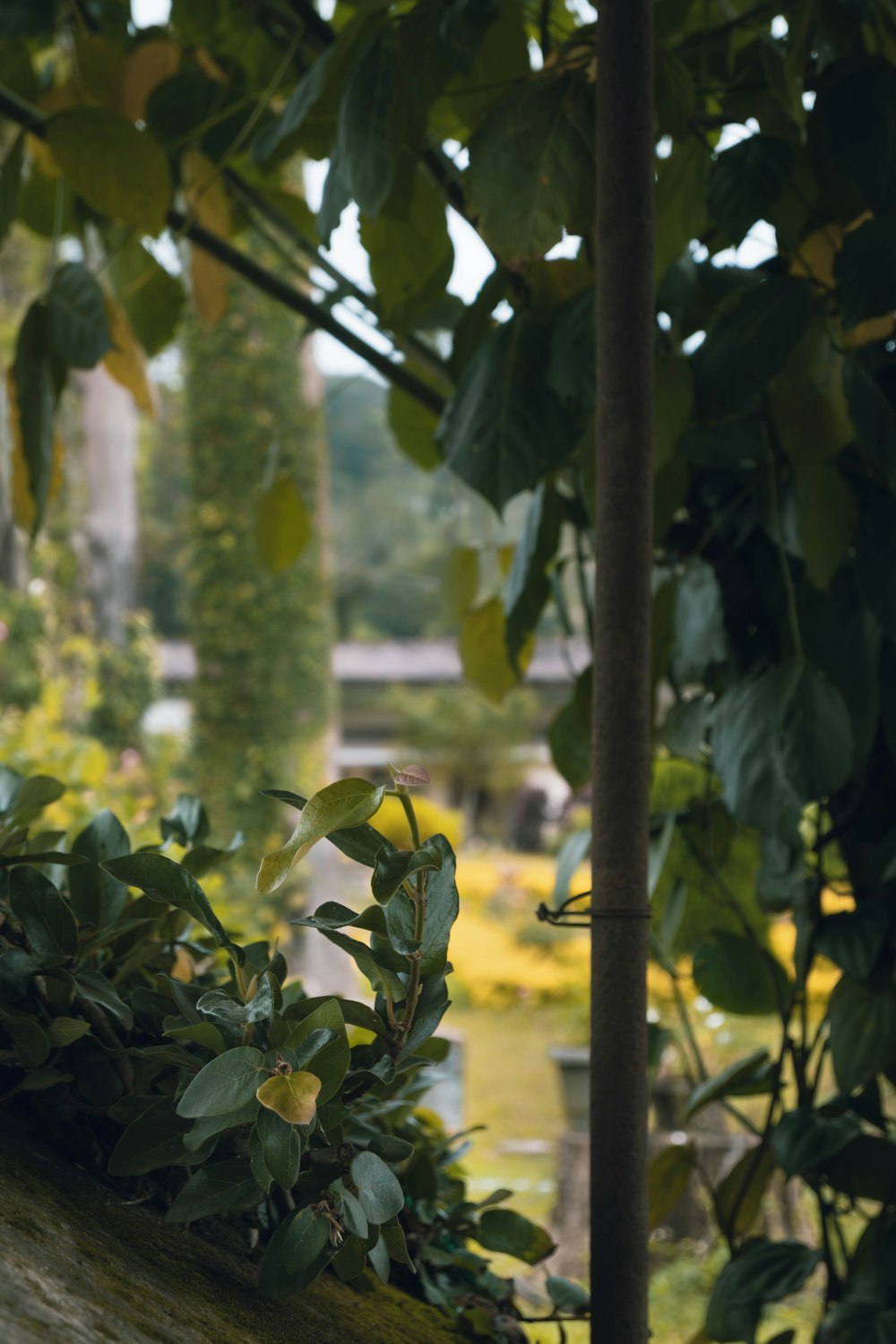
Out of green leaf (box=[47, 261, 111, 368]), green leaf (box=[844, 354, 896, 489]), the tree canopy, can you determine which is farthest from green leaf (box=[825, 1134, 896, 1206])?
green leaf (box=[47, 261, 111, 368])

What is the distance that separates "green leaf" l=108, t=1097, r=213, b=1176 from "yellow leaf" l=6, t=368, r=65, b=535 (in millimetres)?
395

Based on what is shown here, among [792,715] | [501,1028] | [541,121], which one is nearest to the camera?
[541,121]

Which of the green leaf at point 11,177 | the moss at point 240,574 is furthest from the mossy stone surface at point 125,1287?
the moss at point 240,574

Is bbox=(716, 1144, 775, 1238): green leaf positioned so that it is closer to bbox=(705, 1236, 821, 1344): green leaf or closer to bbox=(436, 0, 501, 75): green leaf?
bbox=(705, 1236, 821, 1344): green leaf

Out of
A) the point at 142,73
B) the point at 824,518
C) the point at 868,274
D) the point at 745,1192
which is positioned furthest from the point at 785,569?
the point at 142,73

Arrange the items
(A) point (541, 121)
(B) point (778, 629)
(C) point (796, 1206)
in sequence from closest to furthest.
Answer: (A) point (541, 121) → (B) point (778, 629) → (C) point (796, 1206)

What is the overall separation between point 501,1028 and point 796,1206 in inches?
96.9

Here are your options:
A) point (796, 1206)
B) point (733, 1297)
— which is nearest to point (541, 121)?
point (733, 1297)

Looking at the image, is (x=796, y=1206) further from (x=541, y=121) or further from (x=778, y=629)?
(x=541, y=121)

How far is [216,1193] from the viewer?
0.32 meters

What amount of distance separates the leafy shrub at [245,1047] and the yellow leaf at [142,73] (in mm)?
532

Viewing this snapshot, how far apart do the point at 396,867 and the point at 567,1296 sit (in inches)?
9.2

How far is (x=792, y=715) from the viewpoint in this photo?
56 cm

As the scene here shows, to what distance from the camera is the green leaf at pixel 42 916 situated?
0.35 meters
